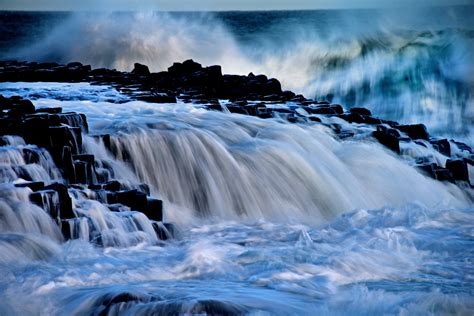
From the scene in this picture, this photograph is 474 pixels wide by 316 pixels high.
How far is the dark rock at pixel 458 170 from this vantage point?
10.1 m

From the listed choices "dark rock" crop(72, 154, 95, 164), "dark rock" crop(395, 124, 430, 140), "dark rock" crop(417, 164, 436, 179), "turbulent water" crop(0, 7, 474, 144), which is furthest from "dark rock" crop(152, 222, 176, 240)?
"turbulent water" crop(0, 7, 474, 144)

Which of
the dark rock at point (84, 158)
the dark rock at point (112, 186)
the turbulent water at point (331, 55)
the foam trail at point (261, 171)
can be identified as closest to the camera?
the dark rock at point (112, 186)

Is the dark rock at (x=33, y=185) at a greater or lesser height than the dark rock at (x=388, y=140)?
lesser

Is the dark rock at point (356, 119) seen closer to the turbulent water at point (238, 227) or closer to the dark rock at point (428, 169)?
the turbulent water at point (238, 227)

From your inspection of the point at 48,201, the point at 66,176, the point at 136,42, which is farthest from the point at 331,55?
the point at 48,201

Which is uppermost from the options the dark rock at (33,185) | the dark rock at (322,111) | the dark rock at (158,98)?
the dark rock at (158,98)

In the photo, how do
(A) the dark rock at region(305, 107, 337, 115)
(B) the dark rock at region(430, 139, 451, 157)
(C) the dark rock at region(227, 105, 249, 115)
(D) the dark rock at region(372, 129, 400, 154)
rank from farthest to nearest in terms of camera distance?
(A) the dark rock at region(305, 107, 337, 115) → (C) the dark rock at region(227, 105, 249, 115) → (B) the dark rock at region(430, 139, 451, 157) → (D) the dark rock at region(372, 129, 400, 154)

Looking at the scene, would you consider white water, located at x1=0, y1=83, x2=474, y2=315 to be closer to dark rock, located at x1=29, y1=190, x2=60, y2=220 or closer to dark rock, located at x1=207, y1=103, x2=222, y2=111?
dark rock, located at x1=29, y1=190, x2=60, y2=220

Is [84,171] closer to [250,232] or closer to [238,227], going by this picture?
[238,227]

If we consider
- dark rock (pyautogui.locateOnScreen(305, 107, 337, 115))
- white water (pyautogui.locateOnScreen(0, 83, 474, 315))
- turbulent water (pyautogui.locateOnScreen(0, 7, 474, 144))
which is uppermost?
turbulent water (pyautogui.locateOnScreen(0, 7, 474, 144))

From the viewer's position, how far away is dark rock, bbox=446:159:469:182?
10.1m

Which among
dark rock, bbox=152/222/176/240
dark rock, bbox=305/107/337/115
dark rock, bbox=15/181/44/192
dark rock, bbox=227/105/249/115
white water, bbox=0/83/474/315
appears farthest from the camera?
dark rock, bbox=305/107/337/115

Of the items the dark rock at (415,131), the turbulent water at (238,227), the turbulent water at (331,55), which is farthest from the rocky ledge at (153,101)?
the turbulent water at (331,55)

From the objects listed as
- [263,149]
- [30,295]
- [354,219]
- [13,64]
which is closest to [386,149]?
[263,149]
